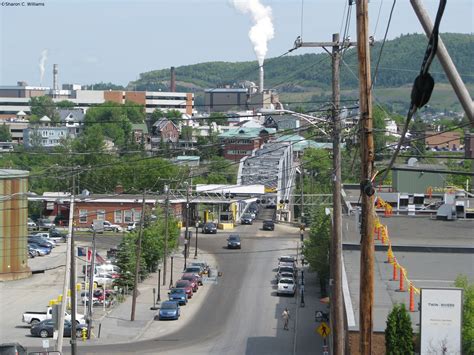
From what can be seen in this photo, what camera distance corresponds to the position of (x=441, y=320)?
23.0 m

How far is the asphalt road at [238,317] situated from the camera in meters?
37.7

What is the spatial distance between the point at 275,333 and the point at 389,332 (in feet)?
59.9

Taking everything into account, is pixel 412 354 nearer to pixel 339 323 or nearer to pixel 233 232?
pixel 339 323

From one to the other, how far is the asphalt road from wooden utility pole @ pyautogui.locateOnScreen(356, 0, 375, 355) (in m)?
22.2

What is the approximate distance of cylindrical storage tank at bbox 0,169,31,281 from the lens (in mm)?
56031

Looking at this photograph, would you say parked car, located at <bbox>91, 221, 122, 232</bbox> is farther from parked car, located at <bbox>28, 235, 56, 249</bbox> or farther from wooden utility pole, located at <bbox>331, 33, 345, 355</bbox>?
wooden utility pole, located at <bbox>331, 33, 345, 355</bbox>

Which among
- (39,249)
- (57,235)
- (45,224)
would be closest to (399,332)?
(39,249)

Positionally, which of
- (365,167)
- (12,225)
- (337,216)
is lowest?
(12,225)

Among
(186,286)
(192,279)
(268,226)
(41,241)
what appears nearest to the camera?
(186,286)

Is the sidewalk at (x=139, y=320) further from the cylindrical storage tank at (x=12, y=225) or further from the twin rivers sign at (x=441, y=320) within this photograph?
the twin rivers sign at (x=441, y=320)

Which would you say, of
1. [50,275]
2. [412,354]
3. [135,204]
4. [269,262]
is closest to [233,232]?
[135,204]

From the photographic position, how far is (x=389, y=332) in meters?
23.0

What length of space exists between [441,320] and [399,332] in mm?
904

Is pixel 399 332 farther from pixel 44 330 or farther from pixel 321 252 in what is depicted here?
pixel 321 252
